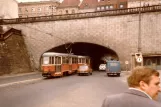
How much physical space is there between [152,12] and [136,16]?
8.52 feet

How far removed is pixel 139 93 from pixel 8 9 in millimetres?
58553

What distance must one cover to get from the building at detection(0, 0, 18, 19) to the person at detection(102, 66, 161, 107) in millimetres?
55887

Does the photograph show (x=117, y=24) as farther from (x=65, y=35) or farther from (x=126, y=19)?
(x=65, y=35)

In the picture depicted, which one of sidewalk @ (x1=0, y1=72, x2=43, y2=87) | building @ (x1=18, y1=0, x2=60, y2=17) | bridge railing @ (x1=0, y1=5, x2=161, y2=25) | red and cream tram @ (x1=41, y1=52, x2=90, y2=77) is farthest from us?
building @ (x1=18, y1=0, x2=60, y2=17)

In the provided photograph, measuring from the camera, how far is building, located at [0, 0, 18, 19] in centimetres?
5598

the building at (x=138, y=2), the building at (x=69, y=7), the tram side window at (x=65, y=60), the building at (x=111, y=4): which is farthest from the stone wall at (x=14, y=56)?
the building at (x=69, y=7)

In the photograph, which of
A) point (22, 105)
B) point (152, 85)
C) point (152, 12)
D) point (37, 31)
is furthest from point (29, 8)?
point (152, 85)

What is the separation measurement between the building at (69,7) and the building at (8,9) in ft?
81.4

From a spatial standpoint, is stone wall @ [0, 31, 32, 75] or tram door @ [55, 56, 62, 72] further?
stone wall @ [0, 31, 32, 75]

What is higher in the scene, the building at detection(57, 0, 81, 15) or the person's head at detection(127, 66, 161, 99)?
the building at detection(57, 0, 81, 15)

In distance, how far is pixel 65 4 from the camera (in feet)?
279

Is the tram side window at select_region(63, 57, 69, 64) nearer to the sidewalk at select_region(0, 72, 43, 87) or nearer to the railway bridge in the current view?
the sidewalk at select_region(0, 72, 43, 87)

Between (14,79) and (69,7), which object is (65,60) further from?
(69,7)

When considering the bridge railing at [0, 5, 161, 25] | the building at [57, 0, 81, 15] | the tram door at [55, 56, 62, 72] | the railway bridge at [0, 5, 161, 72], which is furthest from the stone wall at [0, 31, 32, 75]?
the building at [57, 0, 81, 15]
